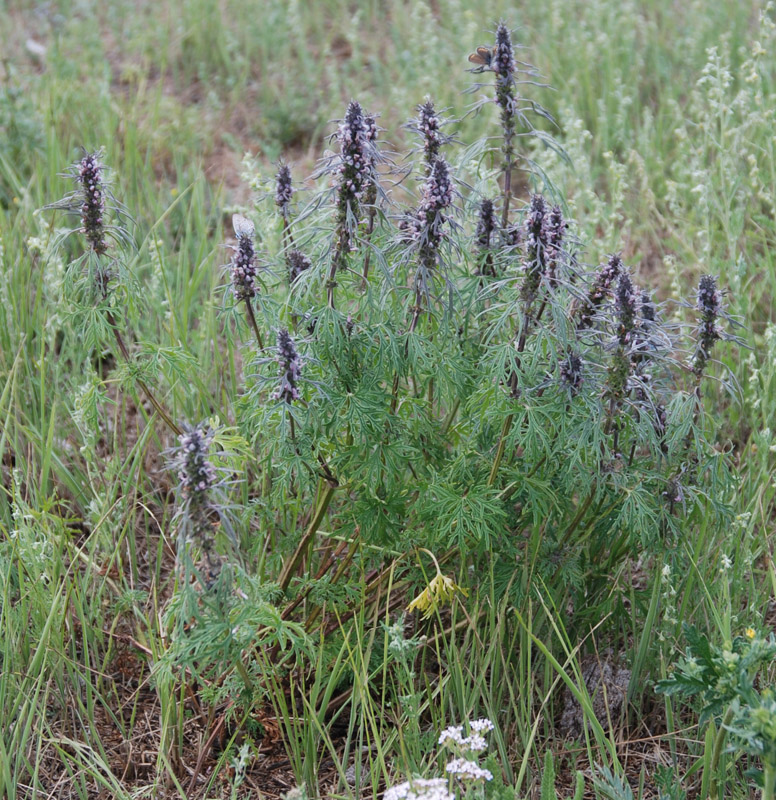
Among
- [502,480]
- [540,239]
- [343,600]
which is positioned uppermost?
[540,239]

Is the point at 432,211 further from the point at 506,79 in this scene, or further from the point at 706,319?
the point at 706,319

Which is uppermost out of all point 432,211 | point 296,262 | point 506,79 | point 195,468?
point 506,79

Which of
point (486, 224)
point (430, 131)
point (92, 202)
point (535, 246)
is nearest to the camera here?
point (535, 246)

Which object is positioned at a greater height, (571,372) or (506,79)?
(506,79)

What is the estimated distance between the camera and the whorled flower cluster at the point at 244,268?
2.24 m

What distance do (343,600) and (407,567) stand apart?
21 centimetres

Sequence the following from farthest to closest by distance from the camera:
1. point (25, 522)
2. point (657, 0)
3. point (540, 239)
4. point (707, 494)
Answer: point (657, 0), point (25, 522), point (707, 494), point (540, 239)

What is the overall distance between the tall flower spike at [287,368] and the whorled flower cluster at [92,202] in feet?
2.07

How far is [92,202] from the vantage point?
7.64 ft

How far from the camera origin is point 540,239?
2.10 metres

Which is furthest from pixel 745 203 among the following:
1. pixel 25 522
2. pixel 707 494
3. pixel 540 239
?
pixel 25 522

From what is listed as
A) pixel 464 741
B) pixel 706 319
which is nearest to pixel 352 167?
pixel 706 319

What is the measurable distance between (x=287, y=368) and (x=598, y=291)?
827mm

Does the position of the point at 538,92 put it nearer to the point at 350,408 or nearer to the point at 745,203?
the point at 745,203
